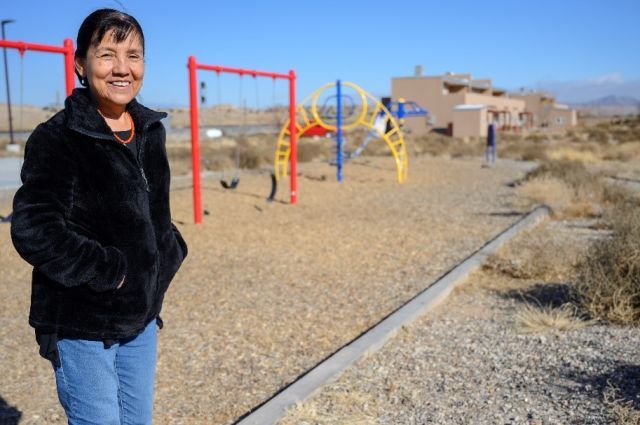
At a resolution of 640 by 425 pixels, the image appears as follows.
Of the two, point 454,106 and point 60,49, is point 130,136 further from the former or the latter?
point 454,106

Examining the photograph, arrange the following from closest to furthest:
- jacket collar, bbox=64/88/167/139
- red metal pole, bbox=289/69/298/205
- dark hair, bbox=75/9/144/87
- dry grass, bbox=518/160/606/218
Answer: jacket collar, bbox=64/88/167/139
dark hair, bbox=75/9/144/87
dry grass, bbox=518/160/606/218
red metal pole, bbox=289/69/298/205

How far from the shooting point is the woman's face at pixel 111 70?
229 centimetres

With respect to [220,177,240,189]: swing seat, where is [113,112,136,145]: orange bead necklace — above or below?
above

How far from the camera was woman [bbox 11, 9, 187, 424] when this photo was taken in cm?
209

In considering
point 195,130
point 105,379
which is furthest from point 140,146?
point 195,130

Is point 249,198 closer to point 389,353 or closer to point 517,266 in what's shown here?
point 517,266

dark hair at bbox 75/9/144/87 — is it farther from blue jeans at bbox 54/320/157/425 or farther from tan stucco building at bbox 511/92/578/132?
tan stucco building at bbox 511/92/578/132

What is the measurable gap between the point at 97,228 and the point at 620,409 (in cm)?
273

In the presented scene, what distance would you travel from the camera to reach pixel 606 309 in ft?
18.7

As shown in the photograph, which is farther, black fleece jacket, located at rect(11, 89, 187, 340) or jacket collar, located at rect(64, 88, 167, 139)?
jacket collar, located at rect(64, 88, 167, 139)

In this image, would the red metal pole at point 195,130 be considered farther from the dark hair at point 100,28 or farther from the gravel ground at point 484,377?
the dark hair at point 100,28

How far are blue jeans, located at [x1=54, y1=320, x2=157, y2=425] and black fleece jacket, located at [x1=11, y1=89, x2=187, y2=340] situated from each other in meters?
0.06

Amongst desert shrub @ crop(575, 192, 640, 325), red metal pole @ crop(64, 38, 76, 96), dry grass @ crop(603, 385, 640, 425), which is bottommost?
dry grass @ crop(603, 385, 640, 425)

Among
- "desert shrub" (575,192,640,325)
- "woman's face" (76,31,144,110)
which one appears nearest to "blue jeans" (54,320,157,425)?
"woman's face" (76,31,144,110)
